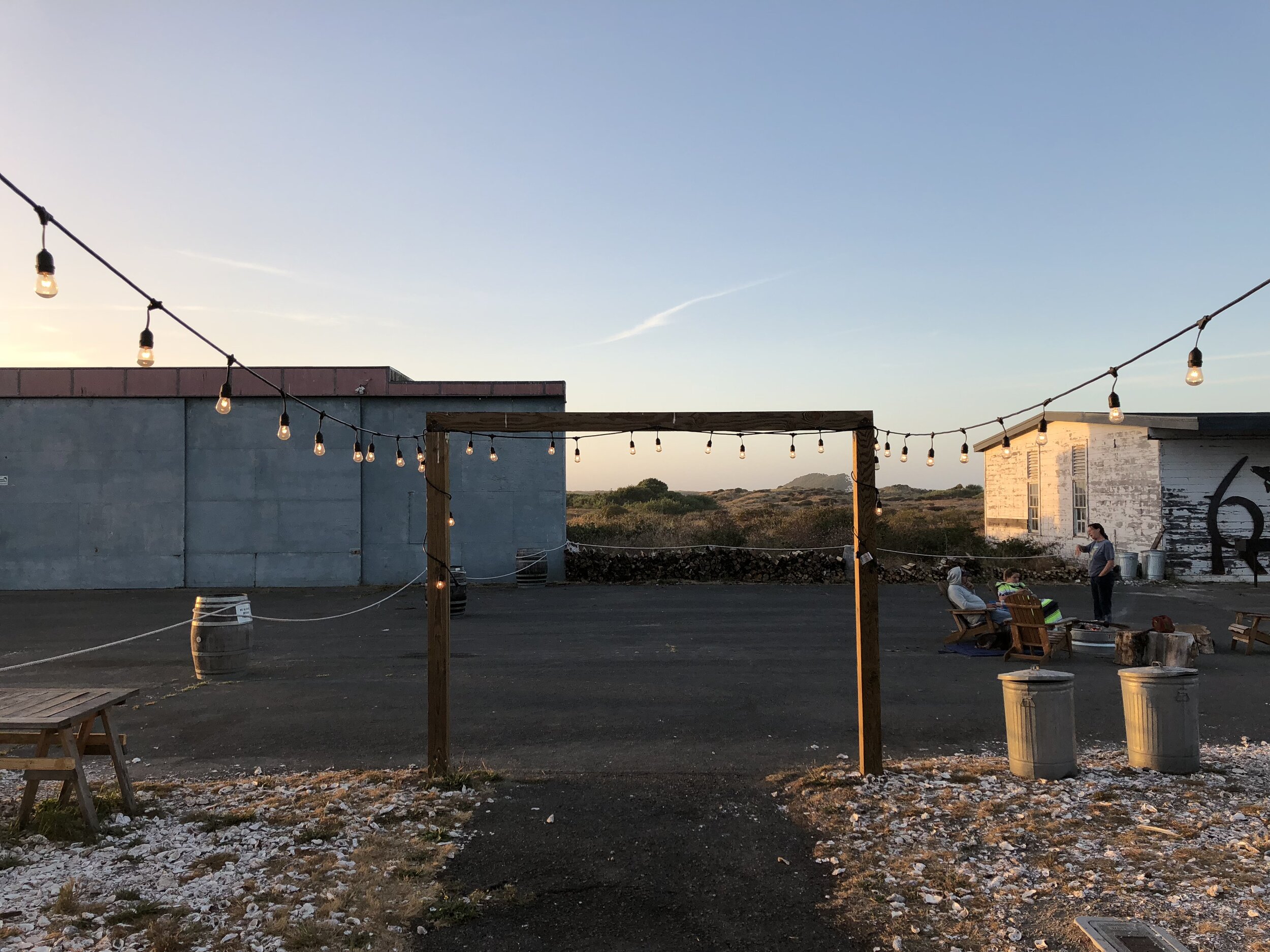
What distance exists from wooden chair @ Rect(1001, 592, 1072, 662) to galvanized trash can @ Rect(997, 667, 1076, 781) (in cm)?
515

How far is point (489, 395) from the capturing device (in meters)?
21.5

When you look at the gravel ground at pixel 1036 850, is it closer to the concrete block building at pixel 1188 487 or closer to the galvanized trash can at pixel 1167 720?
the galvanized trash can at pixel 1167 720

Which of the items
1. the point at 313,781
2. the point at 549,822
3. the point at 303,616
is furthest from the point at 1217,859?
the point at 303,616

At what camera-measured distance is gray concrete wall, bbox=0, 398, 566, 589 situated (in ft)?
70.3

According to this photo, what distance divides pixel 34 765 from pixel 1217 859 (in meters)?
7.22

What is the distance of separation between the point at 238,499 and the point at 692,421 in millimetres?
18194

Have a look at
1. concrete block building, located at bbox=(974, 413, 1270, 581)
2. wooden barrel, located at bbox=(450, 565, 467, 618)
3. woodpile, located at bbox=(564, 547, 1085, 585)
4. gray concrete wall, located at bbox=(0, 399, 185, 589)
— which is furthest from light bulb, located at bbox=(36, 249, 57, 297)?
concrete block building, located at bbox=(974, 413, 1270, 581)

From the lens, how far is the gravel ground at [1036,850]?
Result: 4.22 m

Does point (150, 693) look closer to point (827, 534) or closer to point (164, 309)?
point (164, 309)

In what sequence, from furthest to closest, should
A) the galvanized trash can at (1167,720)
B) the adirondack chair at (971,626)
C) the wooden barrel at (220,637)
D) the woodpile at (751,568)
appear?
the woodpile at (751,568)
the adirondack chair at (971,626)
the wooden barrel at (220,637)
the galvanized trash can at (1167,720)

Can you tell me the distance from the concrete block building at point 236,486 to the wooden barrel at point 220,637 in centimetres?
1068

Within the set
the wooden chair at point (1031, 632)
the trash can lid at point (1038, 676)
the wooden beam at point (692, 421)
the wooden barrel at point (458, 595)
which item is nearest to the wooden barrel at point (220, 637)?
the wooden barrel at point (458, 595)

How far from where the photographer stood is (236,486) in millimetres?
21672

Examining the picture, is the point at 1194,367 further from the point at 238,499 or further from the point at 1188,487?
the point at 238,499
